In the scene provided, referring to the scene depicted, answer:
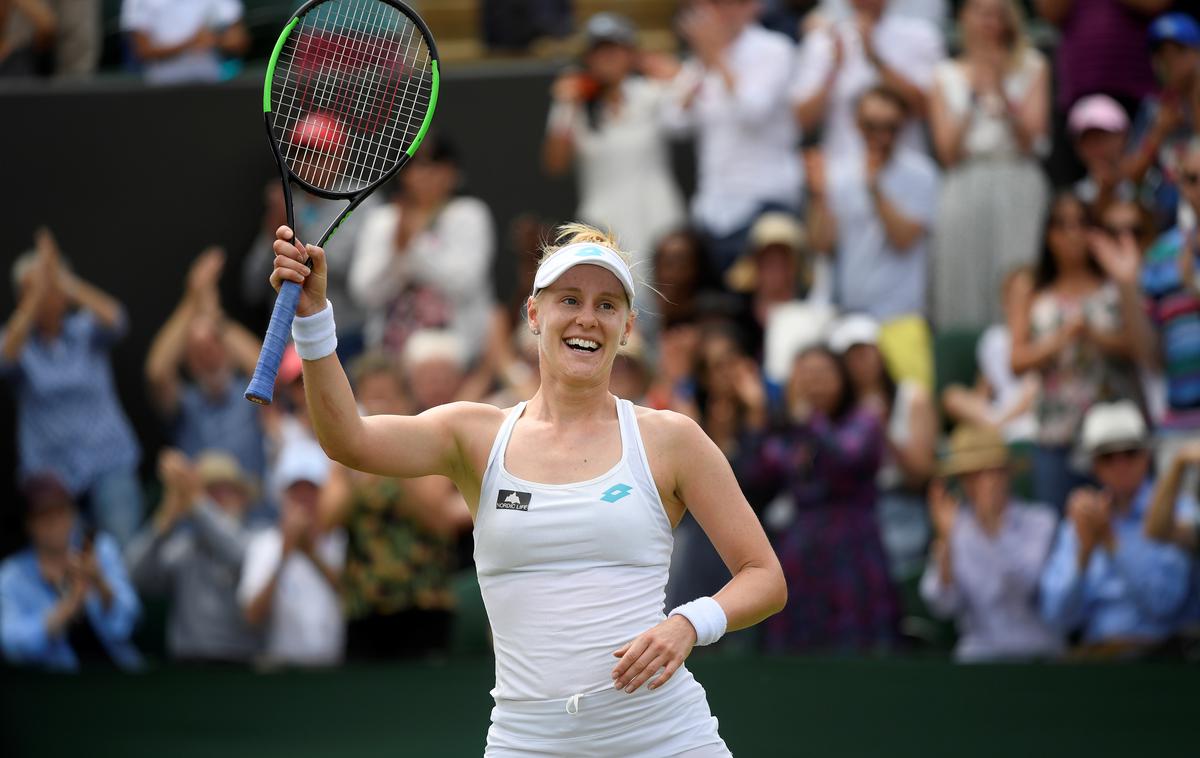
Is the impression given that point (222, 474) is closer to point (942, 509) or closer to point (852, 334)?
point (852, 334)

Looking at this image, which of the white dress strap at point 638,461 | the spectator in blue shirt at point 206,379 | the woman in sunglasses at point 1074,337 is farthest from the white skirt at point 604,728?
the spectator in blue shirt at point 206,379

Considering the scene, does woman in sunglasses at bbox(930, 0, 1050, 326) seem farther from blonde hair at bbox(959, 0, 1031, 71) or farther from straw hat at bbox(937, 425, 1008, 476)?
straw hat at bbox(937, 425, 1008, 476)

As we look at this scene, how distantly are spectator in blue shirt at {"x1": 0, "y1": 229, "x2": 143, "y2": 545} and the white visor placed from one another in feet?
17.7

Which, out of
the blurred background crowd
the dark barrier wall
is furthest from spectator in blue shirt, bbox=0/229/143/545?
the dark barrier wall

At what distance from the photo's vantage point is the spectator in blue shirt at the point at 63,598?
24.9ft

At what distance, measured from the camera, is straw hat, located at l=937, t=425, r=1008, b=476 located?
7.19 metres

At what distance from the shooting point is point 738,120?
8562 mm

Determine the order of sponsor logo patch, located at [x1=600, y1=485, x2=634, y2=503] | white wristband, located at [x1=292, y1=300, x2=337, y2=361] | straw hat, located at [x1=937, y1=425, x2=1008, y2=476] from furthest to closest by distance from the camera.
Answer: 1. straw hat, located at [x1=937, y1=425, x2=1008, y2=476]
2. sponsor logo patch, located at [x1=600, y1=485, x2=634, y2=503]
3. white wristband, located at [x1=292, y1=300, x2=337, y2=361]

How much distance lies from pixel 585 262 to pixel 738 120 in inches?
202

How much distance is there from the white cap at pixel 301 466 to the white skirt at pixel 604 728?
4.14m

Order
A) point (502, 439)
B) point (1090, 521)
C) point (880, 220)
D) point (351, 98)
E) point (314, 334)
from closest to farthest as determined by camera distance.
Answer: point (314, 334) < point (502, 439) < point (1090, 521) < point (351, 98) < point (880, 220)

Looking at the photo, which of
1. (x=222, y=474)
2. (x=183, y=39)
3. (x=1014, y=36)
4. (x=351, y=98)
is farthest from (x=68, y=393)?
(x=1014, y=36)

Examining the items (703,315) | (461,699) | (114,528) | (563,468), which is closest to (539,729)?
(563,468)

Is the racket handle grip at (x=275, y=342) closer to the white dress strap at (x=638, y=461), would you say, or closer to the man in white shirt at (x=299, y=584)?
the white dress strap at (x=638, y=461)
